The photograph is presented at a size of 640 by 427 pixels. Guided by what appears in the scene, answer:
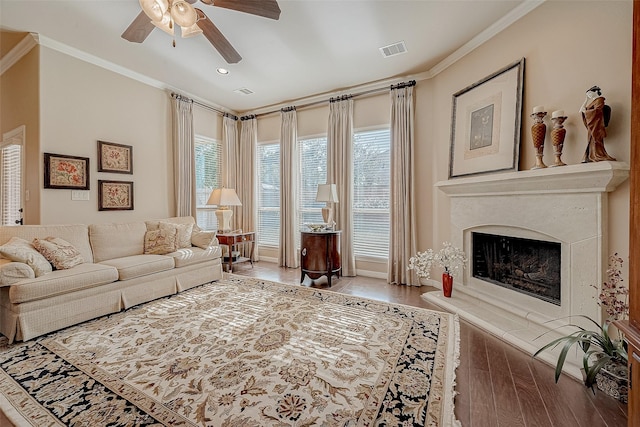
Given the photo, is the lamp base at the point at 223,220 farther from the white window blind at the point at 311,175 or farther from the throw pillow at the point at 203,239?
the white window blind at the point at 311,175

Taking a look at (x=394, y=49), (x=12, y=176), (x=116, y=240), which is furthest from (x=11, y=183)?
(x=394, y=49)

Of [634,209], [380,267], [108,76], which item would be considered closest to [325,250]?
[380,267]

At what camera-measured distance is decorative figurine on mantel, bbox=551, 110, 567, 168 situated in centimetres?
217

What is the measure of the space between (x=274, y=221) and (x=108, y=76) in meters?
3.37

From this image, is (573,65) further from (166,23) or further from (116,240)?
(116,240)

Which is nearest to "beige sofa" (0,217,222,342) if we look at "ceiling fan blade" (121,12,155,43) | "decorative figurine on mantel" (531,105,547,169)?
"ceiling fan blade" (121,12,155,43)

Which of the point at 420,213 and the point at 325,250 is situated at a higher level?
the point at 420,213

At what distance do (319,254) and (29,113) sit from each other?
401 cm

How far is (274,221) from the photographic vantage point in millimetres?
5445

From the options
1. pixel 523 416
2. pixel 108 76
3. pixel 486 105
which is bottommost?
pixel 523 416

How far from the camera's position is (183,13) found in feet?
6.97

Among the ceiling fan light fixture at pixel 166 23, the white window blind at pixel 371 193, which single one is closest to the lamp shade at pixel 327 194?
the white window blind at pixel 371 193

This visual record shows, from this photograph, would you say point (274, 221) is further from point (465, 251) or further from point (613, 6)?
point (613, 6)

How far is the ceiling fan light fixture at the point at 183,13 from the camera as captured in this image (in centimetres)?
207
